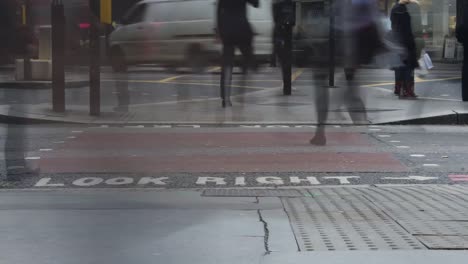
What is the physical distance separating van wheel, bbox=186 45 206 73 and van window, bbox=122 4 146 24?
118 mm

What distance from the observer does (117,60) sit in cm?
146

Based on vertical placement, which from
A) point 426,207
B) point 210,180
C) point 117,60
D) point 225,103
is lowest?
point 210,180

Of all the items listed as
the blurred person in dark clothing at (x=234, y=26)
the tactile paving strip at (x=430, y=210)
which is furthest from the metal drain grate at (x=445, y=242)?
the blurred person in dark clothing at (x=234, y=26)

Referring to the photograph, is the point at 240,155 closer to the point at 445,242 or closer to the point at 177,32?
the point at 445,242

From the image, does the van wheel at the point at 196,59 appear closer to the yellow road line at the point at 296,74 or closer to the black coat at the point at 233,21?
the black coat at the point at 233,21

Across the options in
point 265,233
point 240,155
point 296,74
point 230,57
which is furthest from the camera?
point 240,155

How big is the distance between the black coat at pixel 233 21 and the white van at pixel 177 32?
15 millimetres

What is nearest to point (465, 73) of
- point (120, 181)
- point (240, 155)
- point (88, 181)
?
point (120, 181)

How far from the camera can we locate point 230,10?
4.34 ft

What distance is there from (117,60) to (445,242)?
1777 mm

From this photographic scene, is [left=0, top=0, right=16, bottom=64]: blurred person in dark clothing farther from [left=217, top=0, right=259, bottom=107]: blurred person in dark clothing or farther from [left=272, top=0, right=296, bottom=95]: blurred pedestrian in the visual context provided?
[left=272, top=0, right=296, bottom=95]: blurred pedestrian

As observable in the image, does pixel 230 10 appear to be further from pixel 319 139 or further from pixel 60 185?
pixel 319 139

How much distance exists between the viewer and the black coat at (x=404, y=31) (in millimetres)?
1394

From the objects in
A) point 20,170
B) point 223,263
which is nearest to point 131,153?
point 223,263
